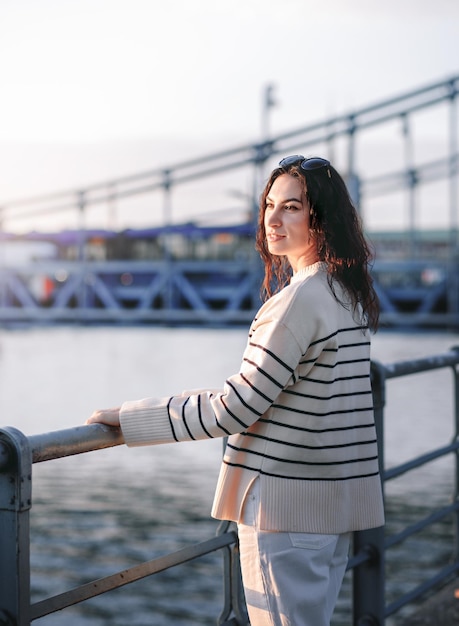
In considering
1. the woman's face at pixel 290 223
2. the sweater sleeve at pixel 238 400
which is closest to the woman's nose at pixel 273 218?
the woman's face at pixel 290 223

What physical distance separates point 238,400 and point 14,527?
36 centimetres

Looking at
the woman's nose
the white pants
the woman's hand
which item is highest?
the woman's nose

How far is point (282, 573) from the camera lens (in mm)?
1584

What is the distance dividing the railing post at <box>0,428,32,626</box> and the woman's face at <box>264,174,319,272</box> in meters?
0.52

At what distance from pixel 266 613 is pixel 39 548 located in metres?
4.07

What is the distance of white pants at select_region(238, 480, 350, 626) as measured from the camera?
1.58 meters

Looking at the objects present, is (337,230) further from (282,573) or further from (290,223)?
(282,573)

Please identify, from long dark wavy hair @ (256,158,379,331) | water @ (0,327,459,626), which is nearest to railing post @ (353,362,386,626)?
long dark wavy hair @ (256,158,379,331)

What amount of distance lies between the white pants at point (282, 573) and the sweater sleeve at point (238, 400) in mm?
120

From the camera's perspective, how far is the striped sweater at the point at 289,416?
A: 5.04 ft

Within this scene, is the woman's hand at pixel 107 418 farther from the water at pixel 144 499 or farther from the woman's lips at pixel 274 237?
the water at pixel 144 499

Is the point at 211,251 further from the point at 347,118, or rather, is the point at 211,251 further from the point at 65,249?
the point at 347,118

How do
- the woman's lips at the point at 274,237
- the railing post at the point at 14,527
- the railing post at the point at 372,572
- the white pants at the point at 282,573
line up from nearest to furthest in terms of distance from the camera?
the railing post at the point at 14,527
the white pants at the point at 282,573
the woman's lips at the point at 274,237
the railing post at the point at 372,572

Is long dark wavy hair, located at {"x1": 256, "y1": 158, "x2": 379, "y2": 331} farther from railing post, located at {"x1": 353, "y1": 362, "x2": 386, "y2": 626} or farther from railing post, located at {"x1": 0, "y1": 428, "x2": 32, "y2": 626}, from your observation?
railing post, located at {"x1": 353, "y1": 362, "x2": 386, "y2": 626}
